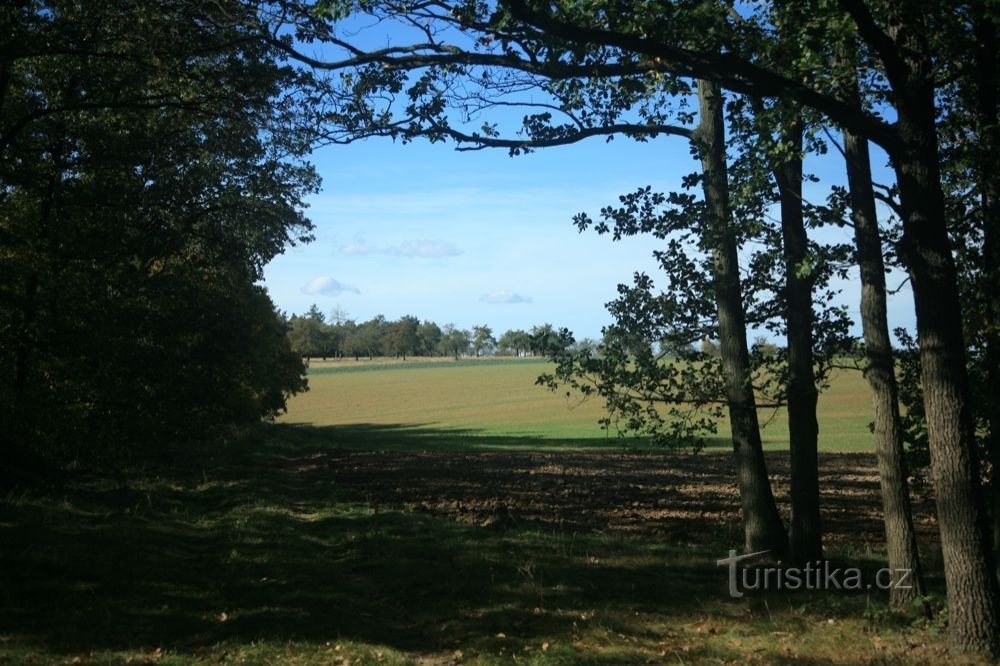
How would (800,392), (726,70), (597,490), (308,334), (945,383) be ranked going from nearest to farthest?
(945,383), (726,70), (800,392), (597,490), (308,334)

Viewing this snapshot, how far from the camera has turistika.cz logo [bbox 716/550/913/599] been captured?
979 cm

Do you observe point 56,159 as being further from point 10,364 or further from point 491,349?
point 491,349

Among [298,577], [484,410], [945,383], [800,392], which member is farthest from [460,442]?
[945,383]

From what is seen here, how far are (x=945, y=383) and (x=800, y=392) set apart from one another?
3.39 metres

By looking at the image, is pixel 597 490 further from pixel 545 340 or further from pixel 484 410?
pixel 484 410

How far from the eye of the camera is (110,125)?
15.3 m

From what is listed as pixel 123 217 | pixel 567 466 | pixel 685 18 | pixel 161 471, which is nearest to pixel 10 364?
pixel 123 217

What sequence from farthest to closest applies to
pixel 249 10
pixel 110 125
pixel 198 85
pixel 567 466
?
1. pixel 567 466
2. pixel 110 125
3. pixel 198 85
4. pixel 249 10

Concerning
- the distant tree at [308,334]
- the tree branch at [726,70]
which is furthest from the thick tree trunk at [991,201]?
the distant tree at [308,334]

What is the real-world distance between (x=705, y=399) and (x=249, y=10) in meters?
7.59

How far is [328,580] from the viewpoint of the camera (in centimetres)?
1017

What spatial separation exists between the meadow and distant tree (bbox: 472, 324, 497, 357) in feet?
537

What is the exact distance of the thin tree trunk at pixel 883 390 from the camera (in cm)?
856

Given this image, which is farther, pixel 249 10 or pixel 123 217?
pixel 123 217
